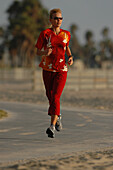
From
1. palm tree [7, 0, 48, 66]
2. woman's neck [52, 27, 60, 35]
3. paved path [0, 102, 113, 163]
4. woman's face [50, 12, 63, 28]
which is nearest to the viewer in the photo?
paved path [0, 102, 113, 163]

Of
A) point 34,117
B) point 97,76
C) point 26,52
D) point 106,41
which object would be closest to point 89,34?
point 106,41

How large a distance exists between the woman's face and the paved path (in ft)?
6.02

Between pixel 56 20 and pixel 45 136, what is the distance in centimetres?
200

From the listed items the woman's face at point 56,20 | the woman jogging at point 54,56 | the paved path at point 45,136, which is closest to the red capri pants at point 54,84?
the woman jogging at point 54,56

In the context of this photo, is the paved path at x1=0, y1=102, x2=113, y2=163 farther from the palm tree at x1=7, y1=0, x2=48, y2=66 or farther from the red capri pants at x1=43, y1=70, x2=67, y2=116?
the palm tree at x1=7, y1=0, x2=48, y2=66

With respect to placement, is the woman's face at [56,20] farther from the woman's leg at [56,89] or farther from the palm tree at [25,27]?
the palm tree at [25,27]

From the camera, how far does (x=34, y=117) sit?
36.3 feet

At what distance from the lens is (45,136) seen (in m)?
7.71

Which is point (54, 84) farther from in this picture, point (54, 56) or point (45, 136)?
point (45, 136)

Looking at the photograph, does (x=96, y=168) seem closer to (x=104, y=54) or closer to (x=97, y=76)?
(x=97, y=76)

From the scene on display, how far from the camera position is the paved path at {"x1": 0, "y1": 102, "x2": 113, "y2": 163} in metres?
6.13

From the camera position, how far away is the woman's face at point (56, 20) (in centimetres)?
702

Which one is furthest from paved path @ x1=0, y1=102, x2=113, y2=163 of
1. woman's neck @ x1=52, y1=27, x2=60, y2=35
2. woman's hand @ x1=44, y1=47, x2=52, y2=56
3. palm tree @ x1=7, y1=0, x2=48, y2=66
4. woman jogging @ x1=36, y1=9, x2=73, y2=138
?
palm tree @ x1=7, y1=0, x2=48, y2=66

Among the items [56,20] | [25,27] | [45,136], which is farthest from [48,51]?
[25,27]
